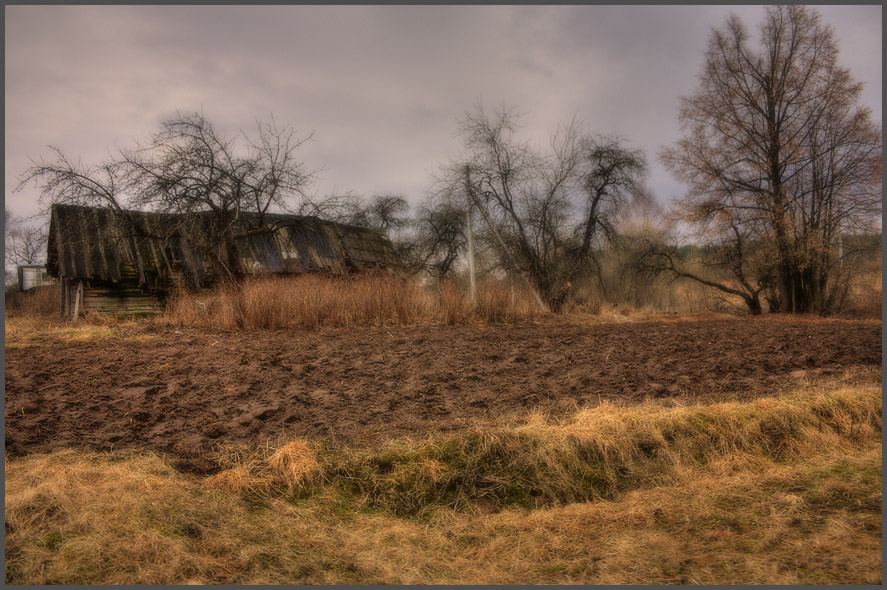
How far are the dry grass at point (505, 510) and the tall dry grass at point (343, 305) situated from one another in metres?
6.77

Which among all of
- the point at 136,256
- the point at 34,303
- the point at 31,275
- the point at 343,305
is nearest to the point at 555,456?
the point at 343,305

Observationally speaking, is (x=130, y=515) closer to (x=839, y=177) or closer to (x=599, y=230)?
(x=599, y=230)

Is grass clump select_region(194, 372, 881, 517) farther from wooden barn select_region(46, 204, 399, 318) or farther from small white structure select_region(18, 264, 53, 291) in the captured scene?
small white structure select_region(18, 264, 53, 291)

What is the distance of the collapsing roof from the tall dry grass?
4.37m

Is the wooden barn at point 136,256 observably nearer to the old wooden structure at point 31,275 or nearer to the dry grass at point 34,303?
the dry grass at point 34,303

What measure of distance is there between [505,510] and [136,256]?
17746 mm

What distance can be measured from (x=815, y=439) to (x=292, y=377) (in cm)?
492

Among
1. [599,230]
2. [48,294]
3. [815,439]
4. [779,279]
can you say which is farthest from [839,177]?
[48,294]

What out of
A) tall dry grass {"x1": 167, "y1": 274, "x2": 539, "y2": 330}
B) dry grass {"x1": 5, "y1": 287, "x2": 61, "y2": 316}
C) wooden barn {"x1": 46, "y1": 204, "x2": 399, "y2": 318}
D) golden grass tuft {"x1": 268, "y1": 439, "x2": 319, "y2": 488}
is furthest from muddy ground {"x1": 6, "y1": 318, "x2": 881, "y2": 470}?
dry grass {"x1": 5, "y1": 287, "x2": 61, "y2": 316}

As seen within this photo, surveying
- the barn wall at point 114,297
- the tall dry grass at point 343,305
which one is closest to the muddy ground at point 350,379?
the tall dry grass at point 343,305

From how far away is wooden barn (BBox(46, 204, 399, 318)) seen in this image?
1579 centimetres

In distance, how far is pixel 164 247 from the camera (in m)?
17.3

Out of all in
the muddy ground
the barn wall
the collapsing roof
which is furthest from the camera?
the barn wall

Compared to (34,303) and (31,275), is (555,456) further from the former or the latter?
(31,275)
